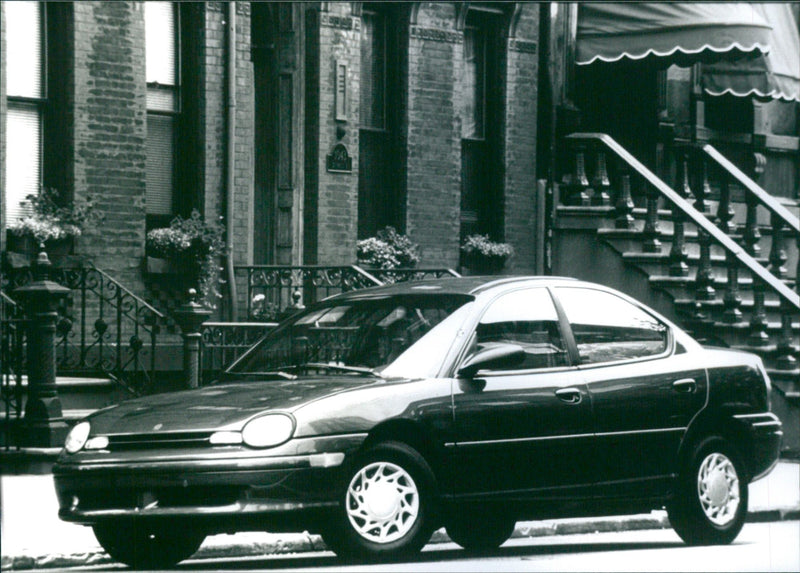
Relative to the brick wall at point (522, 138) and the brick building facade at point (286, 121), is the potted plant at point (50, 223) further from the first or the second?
the brick wall at point (522, 138)

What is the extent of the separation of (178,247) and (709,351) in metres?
7.39

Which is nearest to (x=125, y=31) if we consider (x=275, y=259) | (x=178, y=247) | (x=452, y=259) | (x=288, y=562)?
(x=178, y=247)

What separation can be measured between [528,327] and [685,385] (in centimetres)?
124

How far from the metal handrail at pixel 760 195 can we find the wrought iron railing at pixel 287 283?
13.1ft

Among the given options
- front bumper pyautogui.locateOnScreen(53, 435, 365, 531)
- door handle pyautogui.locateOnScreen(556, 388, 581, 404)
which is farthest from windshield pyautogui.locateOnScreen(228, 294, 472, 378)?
front bumper pyautogui.locateOnScreen(53, 435, 365, 531)

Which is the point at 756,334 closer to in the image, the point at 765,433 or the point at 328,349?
the point at 765,433

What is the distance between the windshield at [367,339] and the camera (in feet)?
30.3

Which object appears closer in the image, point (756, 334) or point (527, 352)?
point (527, 352)

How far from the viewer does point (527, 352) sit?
964cm

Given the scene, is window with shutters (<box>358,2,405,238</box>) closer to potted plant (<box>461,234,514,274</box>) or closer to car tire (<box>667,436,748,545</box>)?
potted plant (<box>461,234,514,274</box>)

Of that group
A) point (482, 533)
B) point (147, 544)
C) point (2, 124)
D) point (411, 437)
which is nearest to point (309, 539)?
point (482, 533)

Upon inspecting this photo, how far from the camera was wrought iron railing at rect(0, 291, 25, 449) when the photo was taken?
13641 millimetres

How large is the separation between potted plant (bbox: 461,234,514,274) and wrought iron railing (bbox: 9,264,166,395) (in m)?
5.20

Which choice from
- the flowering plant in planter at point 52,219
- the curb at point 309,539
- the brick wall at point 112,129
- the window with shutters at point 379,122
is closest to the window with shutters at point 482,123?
the window with shutters at point 379,122
